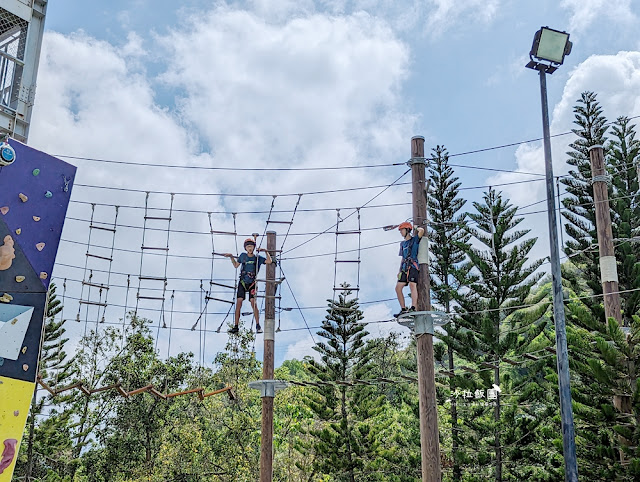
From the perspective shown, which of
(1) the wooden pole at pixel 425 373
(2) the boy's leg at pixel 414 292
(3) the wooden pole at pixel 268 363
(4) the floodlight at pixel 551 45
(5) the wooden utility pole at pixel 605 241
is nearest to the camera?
(1) the wooden pole at pixel 425 373

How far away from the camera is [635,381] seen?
42.6 feet

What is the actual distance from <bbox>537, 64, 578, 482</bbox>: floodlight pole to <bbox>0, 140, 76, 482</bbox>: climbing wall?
7007 millimetres

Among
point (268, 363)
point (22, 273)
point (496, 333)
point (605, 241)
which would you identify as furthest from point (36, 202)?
point (496, 333)

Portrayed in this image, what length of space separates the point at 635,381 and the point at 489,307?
251 inches

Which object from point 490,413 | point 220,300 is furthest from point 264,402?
point 490,413

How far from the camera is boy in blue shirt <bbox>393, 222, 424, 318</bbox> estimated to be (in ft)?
28.3

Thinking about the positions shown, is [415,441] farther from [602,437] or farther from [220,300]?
[220,300]

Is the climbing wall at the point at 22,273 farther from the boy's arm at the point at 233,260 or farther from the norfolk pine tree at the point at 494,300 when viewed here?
the norfolk pine tree at the point at 494,300

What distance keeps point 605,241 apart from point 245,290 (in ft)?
18.7

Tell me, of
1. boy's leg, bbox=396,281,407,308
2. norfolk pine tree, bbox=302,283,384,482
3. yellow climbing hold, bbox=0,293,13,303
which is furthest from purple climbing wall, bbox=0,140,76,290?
norfolk pine tree, bbox=302,283,384,482

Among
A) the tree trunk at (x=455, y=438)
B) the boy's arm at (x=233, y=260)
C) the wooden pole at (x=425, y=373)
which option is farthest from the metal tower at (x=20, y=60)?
the tree trunk at (x=455, y=438)

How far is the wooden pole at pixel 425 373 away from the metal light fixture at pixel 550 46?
76.8 inches

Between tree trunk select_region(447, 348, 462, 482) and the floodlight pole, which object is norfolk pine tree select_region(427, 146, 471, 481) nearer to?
tree trunk select_region(447, 348, 462, 482)

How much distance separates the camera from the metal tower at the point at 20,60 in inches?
419
